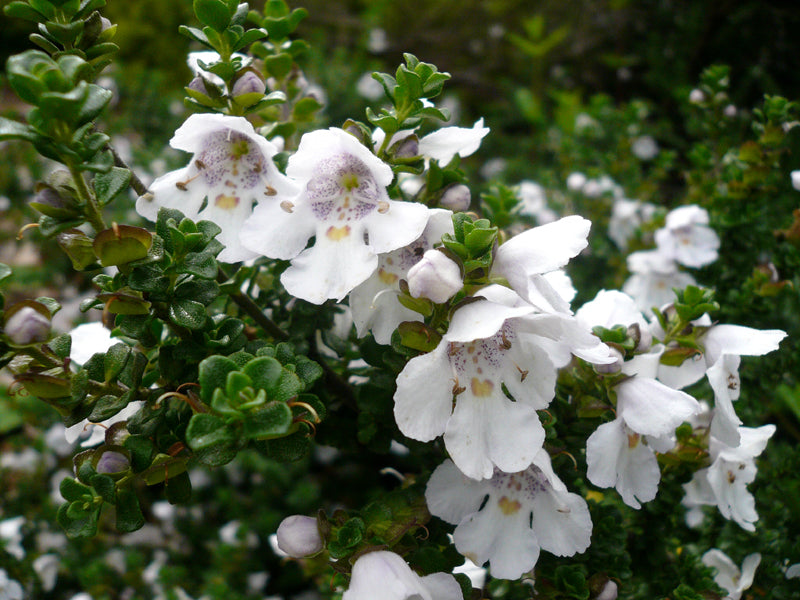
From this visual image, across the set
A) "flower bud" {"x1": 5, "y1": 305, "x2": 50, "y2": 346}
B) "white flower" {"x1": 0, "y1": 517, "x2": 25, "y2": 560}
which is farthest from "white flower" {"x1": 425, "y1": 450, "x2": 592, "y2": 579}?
"white flower" {"x1": 0, "y1": 517, "x2": 25, "y2": 560}

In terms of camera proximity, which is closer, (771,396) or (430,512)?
(430,512)

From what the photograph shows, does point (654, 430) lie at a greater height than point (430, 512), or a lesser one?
greater

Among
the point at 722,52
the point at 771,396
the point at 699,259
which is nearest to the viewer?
the point at 771,396

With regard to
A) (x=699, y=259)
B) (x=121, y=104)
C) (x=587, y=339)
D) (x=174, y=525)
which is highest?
(x=587, y=339)

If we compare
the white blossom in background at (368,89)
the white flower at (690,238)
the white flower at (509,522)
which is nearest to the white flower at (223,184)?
the white flower at (509,522)

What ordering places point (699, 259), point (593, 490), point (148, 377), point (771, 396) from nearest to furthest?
point (148, 377) < point (593, 490) < point (771, 396) < point (699, 259)

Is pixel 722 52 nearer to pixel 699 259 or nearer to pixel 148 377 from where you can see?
pixel 699 259

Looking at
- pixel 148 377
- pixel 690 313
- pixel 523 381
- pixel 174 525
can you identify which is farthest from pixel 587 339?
pixel 174 525
